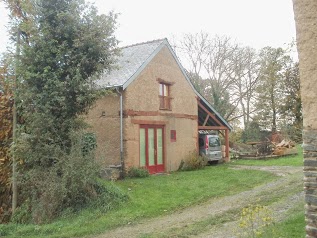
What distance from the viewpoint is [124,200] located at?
1022 centimetres

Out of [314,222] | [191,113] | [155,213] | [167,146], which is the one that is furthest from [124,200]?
[191,113]

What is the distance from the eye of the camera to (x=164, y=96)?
18.6 m

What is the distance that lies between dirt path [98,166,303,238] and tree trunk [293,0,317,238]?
2.58m

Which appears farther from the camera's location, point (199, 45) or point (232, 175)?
point (199, 45)

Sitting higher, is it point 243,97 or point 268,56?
point 268,56

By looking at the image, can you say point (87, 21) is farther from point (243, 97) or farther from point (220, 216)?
point (243, 97)

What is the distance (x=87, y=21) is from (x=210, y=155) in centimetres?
1313

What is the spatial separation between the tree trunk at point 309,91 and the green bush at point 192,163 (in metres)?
14.3

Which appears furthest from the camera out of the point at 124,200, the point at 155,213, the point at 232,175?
the point at 232,175

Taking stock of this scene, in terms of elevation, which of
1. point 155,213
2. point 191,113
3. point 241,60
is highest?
point 241,60

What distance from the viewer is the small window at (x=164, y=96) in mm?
18433

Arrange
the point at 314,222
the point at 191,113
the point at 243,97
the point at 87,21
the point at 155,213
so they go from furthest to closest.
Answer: the point at 243,97
the point at 191,113
the point at 87,21
the point at 155,213
the point at 314,222

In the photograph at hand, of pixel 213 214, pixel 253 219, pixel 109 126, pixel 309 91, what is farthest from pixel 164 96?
pixel 309 91

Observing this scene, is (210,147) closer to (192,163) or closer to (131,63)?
(192,163)
